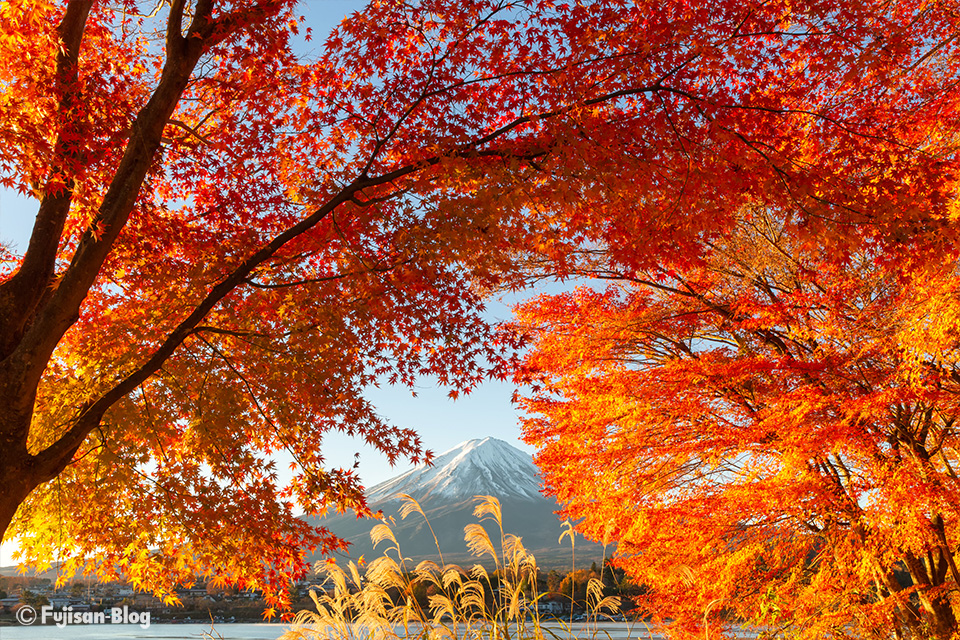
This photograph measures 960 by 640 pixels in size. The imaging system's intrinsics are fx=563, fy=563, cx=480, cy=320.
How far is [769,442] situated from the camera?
760 centimetres

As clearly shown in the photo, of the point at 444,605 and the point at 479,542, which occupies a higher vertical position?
the point at 479,542

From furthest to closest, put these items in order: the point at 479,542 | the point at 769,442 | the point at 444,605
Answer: the point at 769,442 → the point at 479,542 → the point at 444,605

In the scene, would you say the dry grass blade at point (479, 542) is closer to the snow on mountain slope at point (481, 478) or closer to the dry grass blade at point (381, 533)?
the dry grass blade at point (381, 533)

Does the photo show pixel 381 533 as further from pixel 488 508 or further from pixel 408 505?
pixel 488 508

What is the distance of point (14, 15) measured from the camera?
4320 millimetres

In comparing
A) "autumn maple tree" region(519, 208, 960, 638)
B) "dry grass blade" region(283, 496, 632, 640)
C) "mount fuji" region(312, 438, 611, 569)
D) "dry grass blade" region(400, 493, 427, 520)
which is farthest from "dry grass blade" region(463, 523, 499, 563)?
"mount fuji" region(312, 438, 611, 569)

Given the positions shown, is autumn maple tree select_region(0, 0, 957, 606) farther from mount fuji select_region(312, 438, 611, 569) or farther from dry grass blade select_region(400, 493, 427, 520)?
mount fuji select_region(312, 438, 611, 569)

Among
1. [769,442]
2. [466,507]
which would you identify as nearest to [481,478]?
[466,507]

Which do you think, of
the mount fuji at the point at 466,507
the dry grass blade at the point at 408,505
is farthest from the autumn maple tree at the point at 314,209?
the mount fuji at the point at 466,507

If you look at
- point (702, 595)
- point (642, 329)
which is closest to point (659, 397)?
point (642, 329)

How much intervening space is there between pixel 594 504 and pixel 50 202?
763 cm

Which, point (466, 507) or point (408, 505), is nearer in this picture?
Answer: point (408, 505)

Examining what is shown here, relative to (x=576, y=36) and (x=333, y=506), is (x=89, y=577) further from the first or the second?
(x=576, y=36)

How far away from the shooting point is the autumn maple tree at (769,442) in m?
6.92
